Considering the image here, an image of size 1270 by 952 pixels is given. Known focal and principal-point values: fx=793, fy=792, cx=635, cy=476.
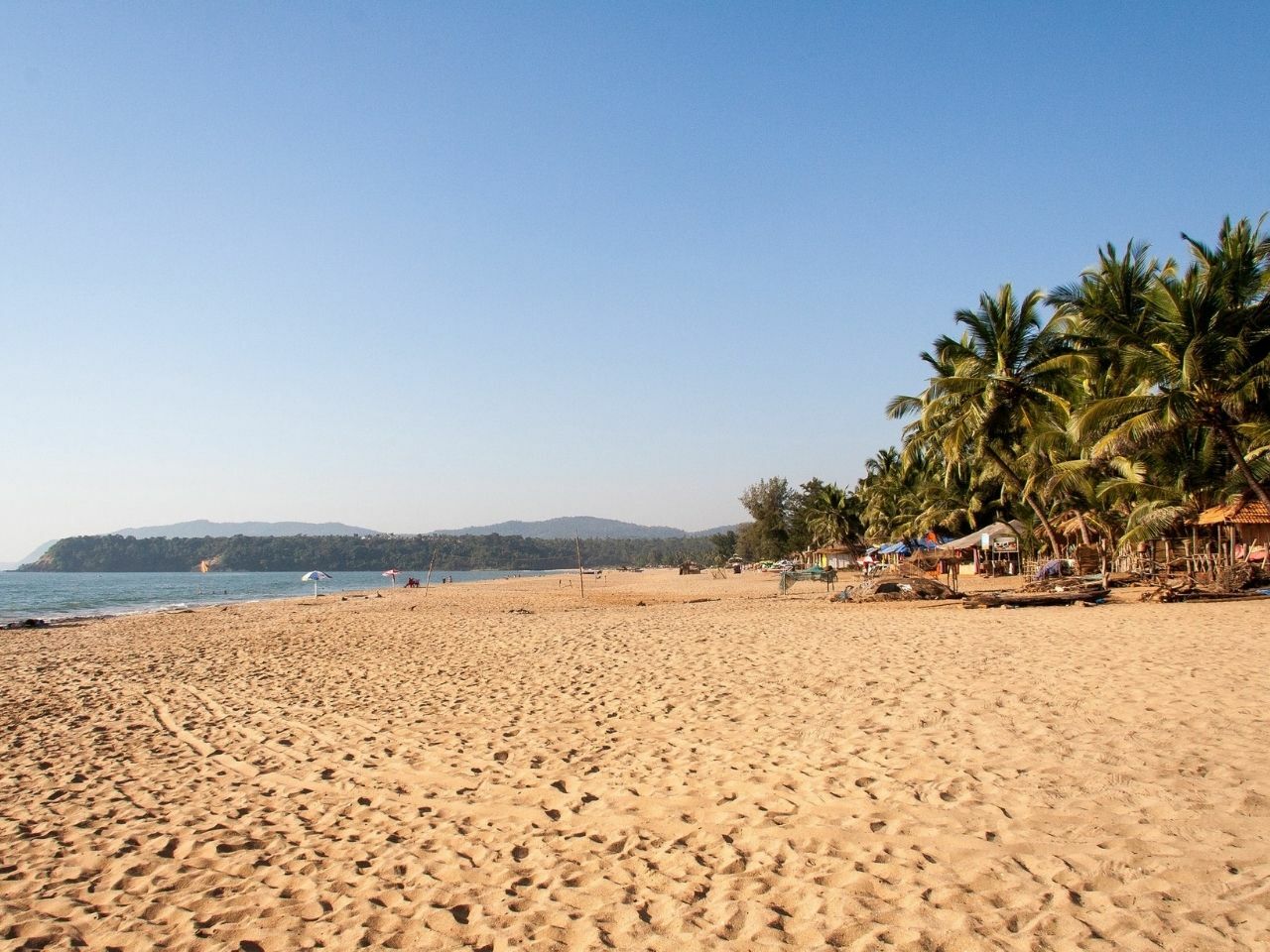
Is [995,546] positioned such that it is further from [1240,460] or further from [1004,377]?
[1240,460]

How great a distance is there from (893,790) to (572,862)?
7.11ft

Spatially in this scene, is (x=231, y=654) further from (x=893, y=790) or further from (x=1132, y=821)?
(x=1132, y=821)

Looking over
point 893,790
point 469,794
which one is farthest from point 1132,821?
point 469,794

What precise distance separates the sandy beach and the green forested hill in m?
144

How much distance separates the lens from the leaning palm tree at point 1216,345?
1688 centimetres

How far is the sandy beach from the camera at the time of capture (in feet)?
12.1

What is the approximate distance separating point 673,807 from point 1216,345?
1765 centimetres

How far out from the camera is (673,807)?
Answer: 5.16 m

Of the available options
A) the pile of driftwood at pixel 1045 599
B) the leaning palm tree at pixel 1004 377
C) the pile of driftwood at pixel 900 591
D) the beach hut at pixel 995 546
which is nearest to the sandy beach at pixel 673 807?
the pile of driftwood at pixel 1045 599

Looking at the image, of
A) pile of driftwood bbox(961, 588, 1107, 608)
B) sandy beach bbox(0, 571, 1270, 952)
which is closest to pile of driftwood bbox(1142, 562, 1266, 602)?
pile of driftwood bbox(961, 588, 1107, 608)

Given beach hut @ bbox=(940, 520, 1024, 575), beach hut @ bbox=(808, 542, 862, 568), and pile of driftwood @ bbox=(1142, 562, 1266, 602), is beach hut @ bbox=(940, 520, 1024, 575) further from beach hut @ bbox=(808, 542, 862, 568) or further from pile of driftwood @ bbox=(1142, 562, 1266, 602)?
pile of driftwood @ bbox=(1142, 562, 1266, 602)

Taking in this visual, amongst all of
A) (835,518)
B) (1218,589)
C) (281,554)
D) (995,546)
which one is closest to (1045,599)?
(1218,589)

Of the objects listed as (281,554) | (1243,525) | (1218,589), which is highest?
(1243,525)

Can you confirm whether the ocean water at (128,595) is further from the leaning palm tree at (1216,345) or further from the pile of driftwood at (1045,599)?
the leaning palm tree at (1216,345)
